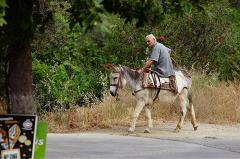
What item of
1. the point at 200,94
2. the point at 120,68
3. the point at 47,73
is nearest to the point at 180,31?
the point at 200,94

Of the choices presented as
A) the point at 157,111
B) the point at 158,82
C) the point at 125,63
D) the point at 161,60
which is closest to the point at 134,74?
the point at 158,82

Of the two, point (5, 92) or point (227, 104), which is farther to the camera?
point (227, 104)

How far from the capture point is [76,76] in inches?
814

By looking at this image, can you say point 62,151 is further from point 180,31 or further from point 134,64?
point 180,31

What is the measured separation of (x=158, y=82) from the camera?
1678 centimetres

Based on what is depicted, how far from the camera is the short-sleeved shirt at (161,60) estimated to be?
1659 cm

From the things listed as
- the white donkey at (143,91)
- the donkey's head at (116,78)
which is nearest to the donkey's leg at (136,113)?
the white donkey at (143,91)

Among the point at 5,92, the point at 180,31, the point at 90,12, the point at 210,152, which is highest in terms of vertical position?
the point at 180,31

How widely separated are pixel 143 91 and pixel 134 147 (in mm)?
3023

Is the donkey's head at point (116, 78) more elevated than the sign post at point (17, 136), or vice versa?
the donkey's head at point (116, 78)

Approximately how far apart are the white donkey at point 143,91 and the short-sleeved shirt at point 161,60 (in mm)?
417

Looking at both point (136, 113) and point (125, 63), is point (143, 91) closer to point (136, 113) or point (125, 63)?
point (136, 113)

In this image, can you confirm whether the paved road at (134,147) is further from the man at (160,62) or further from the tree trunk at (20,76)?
A: the tree trunk at (20,76)

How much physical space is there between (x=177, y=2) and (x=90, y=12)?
5.45 feet
